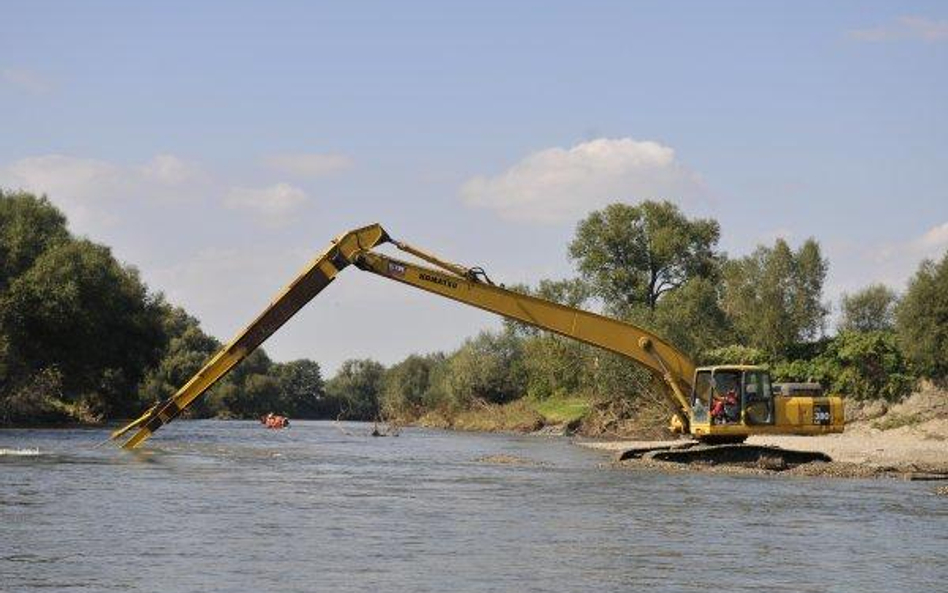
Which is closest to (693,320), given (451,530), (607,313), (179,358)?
(607,313)

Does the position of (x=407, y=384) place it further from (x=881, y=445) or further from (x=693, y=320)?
(x=881, y=445)

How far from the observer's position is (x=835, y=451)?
48.1 meters

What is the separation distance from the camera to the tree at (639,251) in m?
96.9

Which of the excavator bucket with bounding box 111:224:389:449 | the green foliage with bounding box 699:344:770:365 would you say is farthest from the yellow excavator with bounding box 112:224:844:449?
the green foliage with bounding box 699:344:770:365

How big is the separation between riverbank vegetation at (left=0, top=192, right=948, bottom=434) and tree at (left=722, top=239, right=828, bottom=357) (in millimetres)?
91

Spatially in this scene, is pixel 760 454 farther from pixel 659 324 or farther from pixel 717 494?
pixel 659 324

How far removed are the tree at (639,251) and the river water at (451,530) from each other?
56865 millimetres

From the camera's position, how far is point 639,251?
97625 millimetres

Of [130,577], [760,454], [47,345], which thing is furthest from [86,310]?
[130,577]

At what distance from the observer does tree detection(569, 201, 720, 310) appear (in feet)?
318

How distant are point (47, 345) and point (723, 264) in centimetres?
4643

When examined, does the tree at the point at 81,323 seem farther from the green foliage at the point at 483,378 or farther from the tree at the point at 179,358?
the green foliage at the point at 483,378

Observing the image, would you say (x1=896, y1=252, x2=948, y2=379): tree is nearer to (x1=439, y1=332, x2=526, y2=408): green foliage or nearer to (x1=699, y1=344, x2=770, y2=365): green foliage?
(x1=699, y1=344, x2=770, y2=365): green foliage

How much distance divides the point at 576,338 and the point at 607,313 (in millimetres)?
55993
